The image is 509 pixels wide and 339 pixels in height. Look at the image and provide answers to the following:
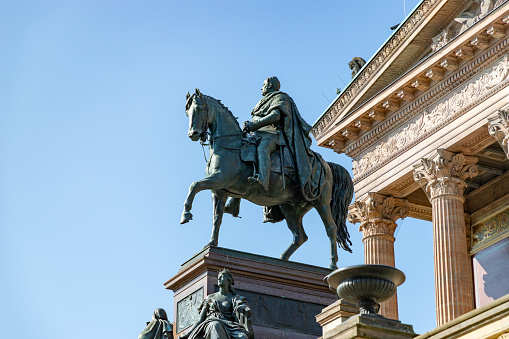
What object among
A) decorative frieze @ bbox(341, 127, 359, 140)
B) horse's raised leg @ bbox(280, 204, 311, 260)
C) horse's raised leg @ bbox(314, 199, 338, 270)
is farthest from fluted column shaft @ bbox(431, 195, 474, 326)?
horse's raised leg @ bbox(280, 204, 311, 260)

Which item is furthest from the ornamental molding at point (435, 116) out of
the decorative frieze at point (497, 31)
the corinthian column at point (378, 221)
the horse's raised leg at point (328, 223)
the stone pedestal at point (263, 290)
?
the stone pedestal at point (263, 290)

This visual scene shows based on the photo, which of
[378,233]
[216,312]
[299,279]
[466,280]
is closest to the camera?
[216,312]

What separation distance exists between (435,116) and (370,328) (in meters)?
21.0

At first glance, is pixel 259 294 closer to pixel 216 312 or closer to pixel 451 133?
pixel 216 312

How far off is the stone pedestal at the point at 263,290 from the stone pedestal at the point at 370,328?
2.35 meters

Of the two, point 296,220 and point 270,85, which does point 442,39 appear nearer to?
point 270,85

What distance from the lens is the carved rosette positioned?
3350cm

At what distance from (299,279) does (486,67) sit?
16.7 meters

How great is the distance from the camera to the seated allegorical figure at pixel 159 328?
19219mm

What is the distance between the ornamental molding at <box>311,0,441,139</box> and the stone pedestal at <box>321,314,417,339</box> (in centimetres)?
2223

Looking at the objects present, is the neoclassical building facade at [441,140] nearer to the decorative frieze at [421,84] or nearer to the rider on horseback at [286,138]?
the decorative frieze at [421,84]

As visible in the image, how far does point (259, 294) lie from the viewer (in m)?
19.5

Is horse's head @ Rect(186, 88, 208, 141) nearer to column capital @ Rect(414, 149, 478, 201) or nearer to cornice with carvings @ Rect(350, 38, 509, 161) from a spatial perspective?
cornice with carvings @ Rect(350, 38, 509, 161)

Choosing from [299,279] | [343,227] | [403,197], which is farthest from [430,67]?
[299,279]
